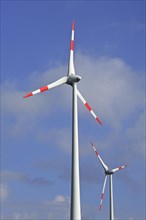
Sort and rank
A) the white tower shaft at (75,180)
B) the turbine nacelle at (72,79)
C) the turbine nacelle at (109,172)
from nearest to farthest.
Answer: the white tower shaft at (75,180), the turbine nacelle at (72,79), the turbine nacelle at (109,172)

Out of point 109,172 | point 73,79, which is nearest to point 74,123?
point 73,79

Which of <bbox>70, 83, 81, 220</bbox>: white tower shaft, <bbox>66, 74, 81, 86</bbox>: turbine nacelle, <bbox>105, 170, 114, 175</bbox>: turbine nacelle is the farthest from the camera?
<bbox>105, 170, 114, 175</bbox>: turbine nacelle

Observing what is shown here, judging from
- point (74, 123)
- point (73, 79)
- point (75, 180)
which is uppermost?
point (73, 79)

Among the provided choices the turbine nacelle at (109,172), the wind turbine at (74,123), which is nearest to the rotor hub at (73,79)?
the wind turbine at (74,123)

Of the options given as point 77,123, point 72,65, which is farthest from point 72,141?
point 72,65

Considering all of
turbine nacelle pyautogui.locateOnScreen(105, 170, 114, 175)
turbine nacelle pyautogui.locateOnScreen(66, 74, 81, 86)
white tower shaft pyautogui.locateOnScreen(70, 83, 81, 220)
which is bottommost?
white tower shaft pyautogui.locateOnScreen(70, 83, 81, 220)

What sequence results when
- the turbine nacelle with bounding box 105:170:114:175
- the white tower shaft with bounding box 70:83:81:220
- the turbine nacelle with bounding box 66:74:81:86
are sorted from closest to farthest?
the white tower shaft with bounding box 70:83:81:220 → the turbine nacelle with bounding box 66:74:81:86 → the turbine nacelle with bounding box 105:170:114:175

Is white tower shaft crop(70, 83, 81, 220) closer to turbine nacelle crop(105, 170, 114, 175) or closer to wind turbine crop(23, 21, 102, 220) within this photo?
wind turbine crop(23, 21, 102, 220)

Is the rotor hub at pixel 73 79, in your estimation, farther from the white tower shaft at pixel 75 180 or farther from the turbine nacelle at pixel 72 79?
the white tower shaft at pixel 75 180

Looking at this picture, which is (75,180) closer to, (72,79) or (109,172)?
(72,79)

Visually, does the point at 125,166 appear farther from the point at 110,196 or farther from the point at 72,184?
the point at 72,184

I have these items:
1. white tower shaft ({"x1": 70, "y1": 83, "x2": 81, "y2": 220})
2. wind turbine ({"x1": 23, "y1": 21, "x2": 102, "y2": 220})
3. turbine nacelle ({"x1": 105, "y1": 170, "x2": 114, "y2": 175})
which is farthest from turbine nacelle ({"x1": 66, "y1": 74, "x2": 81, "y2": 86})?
turbine nacelle ({"x1": 105, "y1": 170, "x2": 114, "y2": 175})

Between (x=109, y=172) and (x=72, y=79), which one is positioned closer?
(x=72, y=79)

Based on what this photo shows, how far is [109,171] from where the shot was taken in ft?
343
